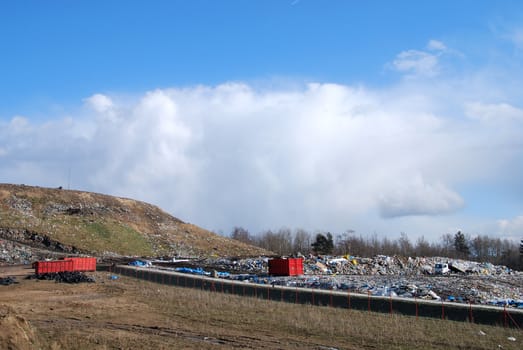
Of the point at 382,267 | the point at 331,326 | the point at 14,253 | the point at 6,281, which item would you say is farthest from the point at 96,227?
the point at 331,326

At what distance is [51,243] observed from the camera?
62.7 m

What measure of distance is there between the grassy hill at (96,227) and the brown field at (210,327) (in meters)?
39.6

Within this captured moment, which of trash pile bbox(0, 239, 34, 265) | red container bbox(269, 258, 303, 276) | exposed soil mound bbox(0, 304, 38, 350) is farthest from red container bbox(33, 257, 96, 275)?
exposed soil mound bbox(0, 304, 38, 350)

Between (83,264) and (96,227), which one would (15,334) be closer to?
(83,264)

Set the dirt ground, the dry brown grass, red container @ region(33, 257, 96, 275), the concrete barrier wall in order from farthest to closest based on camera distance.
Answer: red container @ region(33, 257, 96, 275)
the concrete barrier wall
the dry brown grass
the dirt ground

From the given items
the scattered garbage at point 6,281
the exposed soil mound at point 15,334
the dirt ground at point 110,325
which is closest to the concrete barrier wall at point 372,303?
the dirt ground at point 110,325

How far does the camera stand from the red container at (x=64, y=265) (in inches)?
1540

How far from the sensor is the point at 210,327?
704 inches

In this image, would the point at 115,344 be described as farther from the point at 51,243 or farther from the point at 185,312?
the point at 51,243

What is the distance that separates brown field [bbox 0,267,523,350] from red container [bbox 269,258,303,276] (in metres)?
14.4

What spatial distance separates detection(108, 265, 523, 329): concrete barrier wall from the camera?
20.2 meters

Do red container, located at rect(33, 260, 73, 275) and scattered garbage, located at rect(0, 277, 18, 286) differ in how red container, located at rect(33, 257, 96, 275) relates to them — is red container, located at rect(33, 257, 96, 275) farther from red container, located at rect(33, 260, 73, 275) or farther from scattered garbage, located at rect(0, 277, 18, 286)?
scattered garbage, located at rect(0, 277, 18, 286)

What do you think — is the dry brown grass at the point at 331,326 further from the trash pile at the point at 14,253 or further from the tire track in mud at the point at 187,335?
the trash pile at the point at 14,253

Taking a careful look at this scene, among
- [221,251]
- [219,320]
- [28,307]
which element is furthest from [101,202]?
[219,320]
